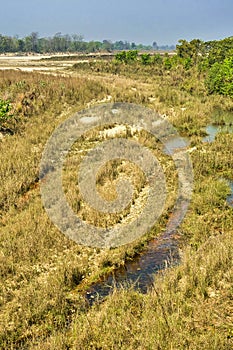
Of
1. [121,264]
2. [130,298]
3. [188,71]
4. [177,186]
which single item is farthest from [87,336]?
[188,71]

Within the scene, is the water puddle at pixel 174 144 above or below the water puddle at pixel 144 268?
above

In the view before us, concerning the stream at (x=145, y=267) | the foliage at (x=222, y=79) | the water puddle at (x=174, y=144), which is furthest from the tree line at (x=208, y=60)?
the stream at (x=145, y=267)

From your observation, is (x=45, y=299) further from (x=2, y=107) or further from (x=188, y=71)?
(x=188, y=71)

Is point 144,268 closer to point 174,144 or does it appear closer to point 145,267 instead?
point 145,267

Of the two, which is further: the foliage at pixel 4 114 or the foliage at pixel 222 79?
the foliage at pixel 222 79

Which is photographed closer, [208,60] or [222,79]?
[222,79]

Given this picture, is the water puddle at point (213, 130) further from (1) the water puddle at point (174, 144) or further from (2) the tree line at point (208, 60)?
(2) the tree line at point (208, 60)

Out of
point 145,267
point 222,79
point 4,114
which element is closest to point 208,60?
point 222,79

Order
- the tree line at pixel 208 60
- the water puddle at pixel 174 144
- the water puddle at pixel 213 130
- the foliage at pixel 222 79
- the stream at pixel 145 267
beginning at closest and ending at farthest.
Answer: the stream at pixel 145 267 → the water puddle at pixel 174 144 → the water puddle at pixel 213 130 → the foliage at pixel 222 79 → the tree line at pixel 208 60
